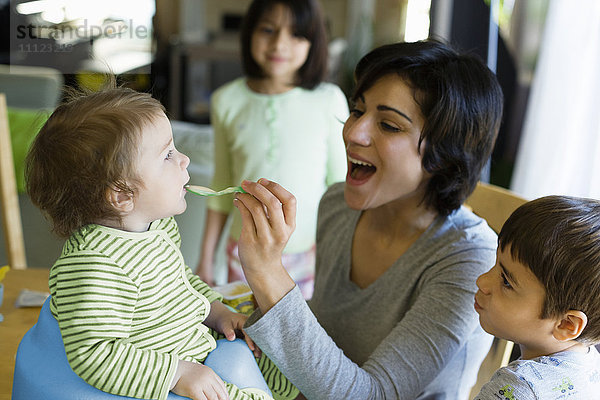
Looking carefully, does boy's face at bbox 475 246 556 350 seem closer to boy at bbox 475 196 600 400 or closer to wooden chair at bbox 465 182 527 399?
boy at bbox 475 196 600 400

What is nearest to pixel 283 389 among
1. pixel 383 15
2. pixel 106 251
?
pixel 106 251

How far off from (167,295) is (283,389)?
0.97ft

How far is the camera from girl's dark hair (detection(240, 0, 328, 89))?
6.64 ft

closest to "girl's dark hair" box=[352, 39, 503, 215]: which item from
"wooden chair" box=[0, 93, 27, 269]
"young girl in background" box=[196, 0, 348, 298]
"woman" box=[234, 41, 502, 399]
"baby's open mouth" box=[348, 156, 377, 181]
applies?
"woman" box=[234, 41, 502, 399]

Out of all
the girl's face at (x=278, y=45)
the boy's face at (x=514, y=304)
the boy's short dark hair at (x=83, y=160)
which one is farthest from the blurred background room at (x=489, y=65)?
the boy's face at (x=514, y=304)

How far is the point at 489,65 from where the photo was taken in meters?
3.10

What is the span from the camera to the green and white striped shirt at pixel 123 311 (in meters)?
0.75

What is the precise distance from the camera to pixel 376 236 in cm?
131

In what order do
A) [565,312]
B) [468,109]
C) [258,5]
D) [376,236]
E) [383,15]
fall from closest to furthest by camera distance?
1. [565,312]
2. [468,109]
3. [376,236]
4. [258,5]
5. [383,15]

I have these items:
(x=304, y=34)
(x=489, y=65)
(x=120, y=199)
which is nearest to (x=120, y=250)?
(x=120, y=199)

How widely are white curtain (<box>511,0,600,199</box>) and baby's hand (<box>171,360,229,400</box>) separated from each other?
196 centimetres

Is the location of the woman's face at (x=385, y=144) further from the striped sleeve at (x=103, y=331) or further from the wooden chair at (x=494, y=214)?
the striped sleeve at (x=103, y=331)

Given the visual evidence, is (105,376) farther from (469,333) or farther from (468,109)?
(468,109)

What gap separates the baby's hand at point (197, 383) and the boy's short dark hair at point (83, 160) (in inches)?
8.9
